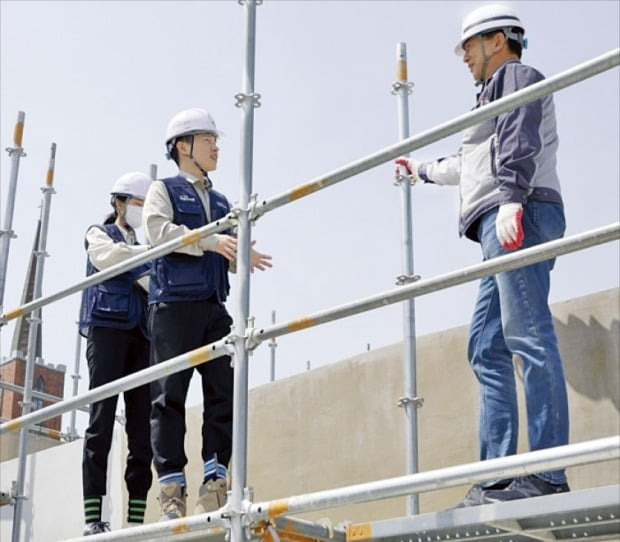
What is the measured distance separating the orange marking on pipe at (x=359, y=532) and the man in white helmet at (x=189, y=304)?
73cm

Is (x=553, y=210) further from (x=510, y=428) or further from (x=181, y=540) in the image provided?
(x=181, y=540)

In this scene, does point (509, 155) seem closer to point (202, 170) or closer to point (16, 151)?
point (202, 170)

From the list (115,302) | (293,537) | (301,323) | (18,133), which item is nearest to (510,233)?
(301,323)

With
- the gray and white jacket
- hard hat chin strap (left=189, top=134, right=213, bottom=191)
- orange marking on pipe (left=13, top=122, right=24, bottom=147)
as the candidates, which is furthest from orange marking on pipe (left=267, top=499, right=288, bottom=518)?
orange marking on pipe (left=13, top=122, right=24, bottom=147)

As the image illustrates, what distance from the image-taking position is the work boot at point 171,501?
372 centimetres

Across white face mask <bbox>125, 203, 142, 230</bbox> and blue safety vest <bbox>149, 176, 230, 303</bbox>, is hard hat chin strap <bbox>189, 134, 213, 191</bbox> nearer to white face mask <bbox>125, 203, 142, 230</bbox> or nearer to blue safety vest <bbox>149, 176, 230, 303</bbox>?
blue safety vest <bbox>149, 176, 230, 303</bbox>

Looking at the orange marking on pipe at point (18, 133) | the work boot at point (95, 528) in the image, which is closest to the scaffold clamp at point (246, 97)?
the work boot at point (95, 528)

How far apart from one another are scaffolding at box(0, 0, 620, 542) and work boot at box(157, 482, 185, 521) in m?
0.33

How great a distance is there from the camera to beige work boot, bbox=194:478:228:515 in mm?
3709

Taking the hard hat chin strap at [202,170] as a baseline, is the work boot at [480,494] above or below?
below

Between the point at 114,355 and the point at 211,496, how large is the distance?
0.96 metres

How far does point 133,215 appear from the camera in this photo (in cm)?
478

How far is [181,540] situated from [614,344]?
1.70m

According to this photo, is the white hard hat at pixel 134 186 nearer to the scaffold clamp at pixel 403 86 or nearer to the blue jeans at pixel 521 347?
the scaffold clamp at pixel 403 86
